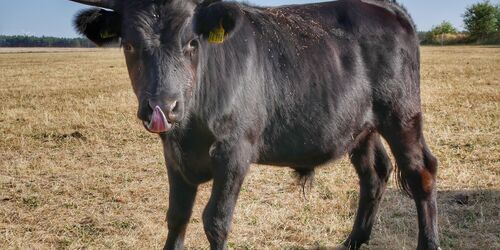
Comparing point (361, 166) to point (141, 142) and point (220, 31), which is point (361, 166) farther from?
point (141, 142)

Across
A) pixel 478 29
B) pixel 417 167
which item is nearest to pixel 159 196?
pixel 417 167

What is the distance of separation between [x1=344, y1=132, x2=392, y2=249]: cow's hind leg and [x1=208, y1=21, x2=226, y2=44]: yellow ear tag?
7.27ft

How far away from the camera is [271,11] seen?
5.01 meters

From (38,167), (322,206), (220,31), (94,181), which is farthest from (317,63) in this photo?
(38,167)

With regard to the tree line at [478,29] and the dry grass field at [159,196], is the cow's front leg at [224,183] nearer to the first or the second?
the dry grass field at [159,196]

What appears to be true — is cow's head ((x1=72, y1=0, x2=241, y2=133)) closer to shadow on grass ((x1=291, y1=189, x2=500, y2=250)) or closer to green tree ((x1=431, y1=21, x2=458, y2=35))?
shadow on grass ((x1=291, y1=189, x2=500, y2=250))

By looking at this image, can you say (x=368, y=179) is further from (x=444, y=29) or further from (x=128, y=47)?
(x=444, y=29)

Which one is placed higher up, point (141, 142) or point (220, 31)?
point (220, 31)

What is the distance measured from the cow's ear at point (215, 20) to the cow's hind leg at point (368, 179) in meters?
2.20

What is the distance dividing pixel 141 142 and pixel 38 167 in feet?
6.98

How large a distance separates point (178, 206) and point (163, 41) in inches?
63.5

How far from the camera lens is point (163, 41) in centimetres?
366

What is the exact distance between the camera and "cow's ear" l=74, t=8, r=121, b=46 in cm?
405

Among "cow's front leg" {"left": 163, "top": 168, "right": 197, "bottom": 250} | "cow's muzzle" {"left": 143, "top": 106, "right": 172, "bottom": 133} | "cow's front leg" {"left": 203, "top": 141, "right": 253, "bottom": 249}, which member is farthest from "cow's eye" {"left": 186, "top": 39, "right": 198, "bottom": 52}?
"cow's front leg" {"left": 163, "top": 168, "right": 197, "bottom": 250}
